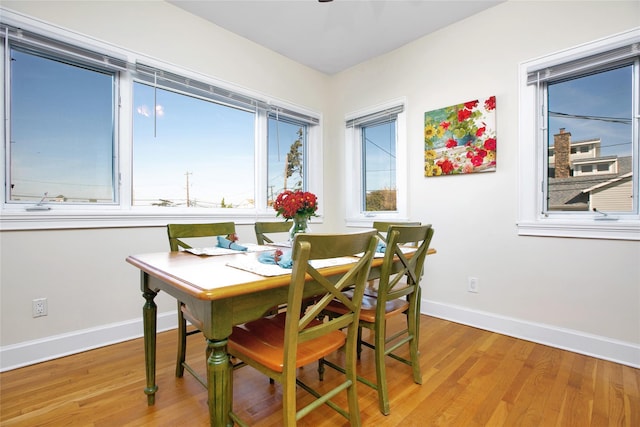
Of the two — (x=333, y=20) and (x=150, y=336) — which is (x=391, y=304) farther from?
(x=333, y=20)

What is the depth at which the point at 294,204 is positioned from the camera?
1742 millimetres

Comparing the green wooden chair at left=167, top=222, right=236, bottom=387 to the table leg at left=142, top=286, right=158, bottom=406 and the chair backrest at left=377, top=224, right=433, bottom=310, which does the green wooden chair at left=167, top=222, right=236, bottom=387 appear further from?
the chair backrest at left=377, top=224, right=433, bottom=310

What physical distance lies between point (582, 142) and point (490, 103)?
2.34ft

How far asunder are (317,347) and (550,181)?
228 cm

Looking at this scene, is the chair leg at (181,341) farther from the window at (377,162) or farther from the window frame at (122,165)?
the window at (377,162)

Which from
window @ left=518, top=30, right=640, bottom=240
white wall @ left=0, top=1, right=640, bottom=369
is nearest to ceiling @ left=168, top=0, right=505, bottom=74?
white wall @ left=0, top=1, right=640, bottom=369

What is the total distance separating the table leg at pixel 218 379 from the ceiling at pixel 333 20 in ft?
8.79

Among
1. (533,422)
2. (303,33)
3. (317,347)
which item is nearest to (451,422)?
(533,422)

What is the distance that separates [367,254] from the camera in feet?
3.94

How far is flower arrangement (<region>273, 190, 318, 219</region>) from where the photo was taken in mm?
1747

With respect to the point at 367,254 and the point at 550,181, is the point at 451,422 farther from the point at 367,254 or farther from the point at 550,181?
the point at 550,181

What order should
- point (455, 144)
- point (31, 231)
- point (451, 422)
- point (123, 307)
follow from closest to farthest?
point (451, 422)
point (31, 231)
point (123, 307)
point (455, 144)

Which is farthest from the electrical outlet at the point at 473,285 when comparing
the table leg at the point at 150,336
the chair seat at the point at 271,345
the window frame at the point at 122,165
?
the table leg at the point at 150,336

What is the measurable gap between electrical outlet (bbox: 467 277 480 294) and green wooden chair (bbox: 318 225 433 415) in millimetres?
1044
